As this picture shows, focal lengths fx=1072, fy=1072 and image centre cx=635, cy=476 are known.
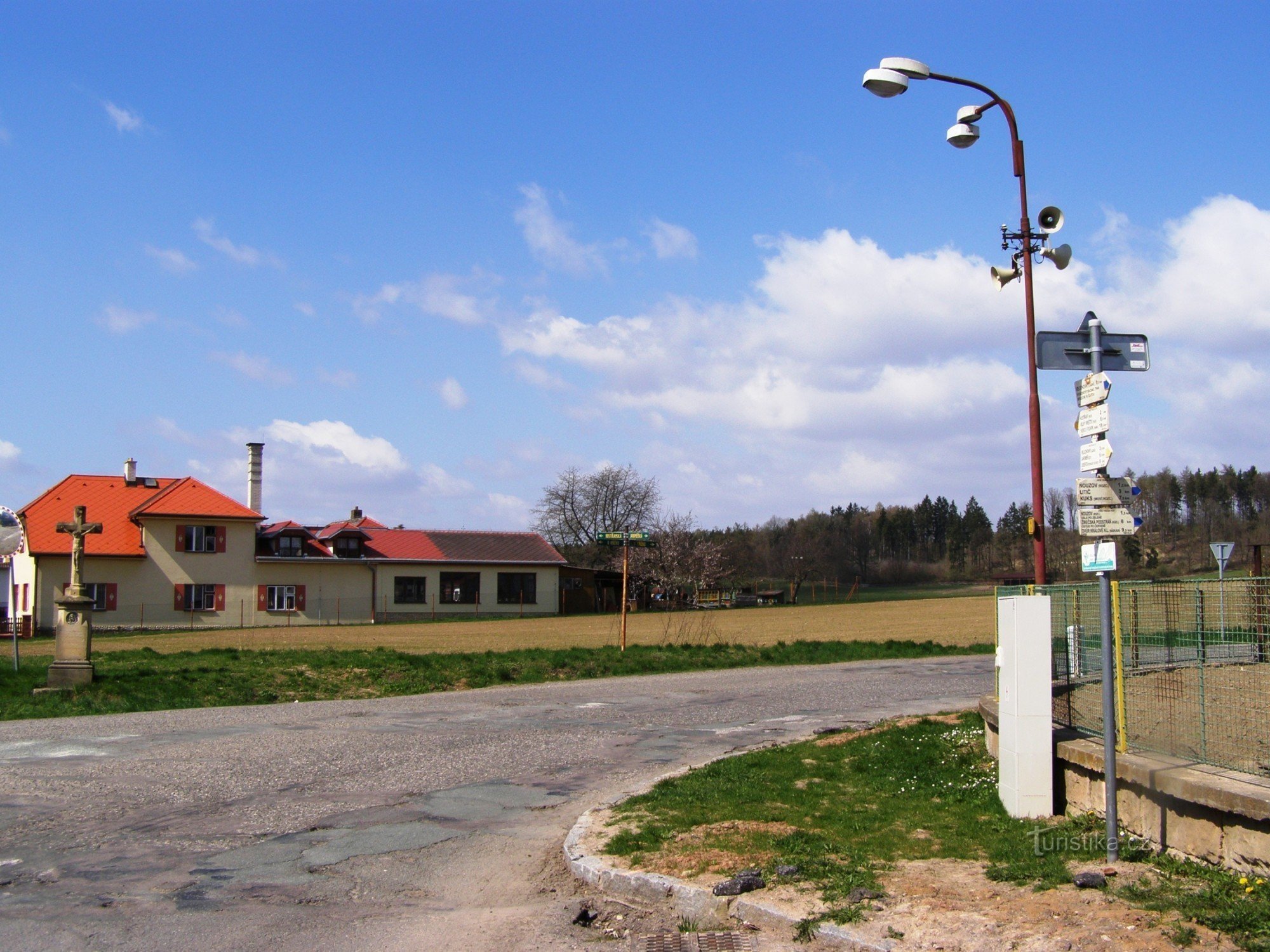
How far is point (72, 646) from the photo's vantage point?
59.0ft

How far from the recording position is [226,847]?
798cm

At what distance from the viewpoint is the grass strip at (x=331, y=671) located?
17438 mm

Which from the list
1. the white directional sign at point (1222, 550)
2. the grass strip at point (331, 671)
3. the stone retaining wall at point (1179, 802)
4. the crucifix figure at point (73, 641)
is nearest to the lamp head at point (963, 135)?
the stone retaining wall at point (1179, 802)

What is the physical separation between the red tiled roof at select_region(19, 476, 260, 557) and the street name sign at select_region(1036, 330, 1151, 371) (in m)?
54.6

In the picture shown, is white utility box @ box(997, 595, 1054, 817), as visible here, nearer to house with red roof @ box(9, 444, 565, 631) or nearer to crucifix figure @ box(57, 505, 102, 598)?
crucifix figure @ box(57, 505, 102, 598)

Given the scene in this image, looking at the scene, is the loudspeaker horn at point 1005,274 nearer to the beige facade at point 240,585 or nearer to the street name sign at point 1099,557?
the street name sign at point 1099,557

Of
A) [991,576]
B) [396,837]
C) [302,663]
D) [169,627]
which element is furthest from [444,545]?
[991,576]

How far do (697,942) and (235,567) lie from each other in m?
56.6

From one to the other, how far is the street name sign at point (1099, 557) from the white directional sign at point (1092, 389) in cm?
89

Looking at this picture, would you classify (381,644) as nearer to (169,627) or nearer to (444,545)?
(169,627)

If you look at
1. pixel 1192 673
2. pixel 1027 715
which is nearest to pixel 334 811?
pixel 1027 715

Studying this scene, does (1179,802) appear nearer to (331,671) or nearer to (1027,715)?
(1027,715)

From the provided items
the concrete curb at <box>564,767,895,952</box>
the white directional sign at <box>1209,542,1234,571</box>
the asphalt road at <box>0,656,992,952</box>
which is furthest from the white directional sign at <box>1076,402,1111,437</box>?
the white directional sign at <box>1209,542,1234,571</box>

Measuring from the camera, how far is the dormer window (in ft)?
207
